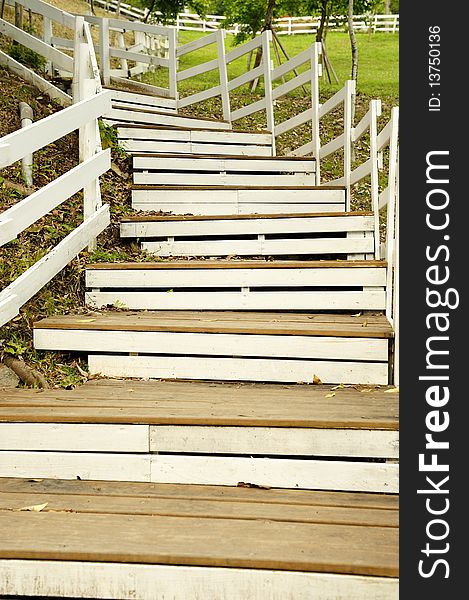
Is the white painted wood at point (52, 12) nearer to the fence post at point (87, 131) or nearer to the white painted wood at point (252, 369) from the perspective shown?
the fence post at point (87, 131)

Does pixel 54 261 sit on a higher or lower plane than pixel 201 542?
higher

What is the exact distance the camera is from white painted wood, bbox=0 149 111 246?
407 centimetres

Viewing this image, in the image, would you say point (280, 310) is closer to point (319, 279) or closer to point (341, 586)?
point (319, 279)

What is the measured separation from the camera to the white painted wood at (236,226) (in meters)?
5.81

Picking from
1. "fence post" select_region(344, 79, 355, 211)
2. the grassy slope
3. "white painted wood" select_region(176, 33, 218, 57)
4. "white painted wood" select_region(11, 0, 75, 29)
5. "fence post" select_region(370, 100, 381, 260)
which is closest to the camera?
the grassy slope

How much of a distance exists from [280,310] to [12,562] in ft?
8.50

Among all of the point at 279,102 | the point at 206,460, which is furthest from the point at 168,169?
the point at 279,102

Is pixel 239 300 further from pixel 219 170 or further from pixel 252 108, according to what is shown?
pixel 252 108

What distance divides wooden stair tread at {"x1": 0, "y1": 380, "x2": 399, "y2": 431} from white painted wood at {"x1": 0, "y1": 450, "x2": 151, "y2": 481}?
14cm

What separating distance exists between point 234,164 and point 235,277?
9.07 ft

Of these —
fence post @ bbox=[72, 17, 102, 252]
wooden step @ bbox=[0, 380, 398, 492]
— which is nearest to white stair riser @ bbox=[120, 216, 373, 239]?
fence post @ bbox=[72, 17, 102, 252]

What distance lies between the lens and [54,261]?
4844 millimetres

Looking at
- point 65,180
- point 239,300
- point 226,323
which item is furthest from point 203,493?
point 65,180

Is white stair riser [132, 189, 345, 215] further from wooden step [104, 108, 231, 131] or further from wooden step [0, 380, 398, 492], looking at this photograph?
wooden step [0, 380, 398, 492]
